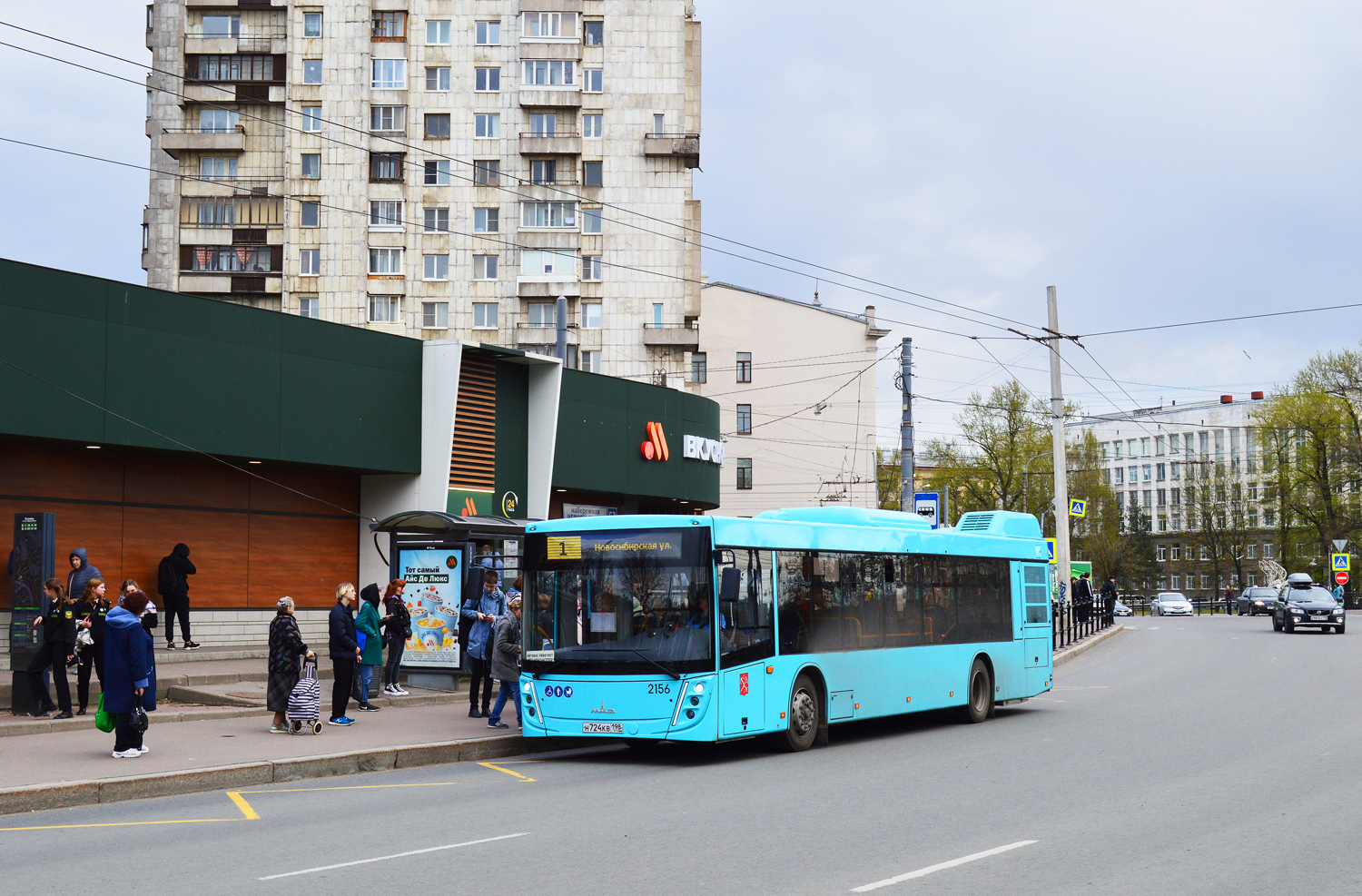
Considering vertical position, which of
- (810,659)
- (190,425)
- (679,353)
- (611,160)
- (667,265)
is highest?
(611,160)

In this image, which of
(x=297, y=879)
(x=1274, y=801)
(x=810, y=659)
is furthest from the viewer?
(x=810, y=659)

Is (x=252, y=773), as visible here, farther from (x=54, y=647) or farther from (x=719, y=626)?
(x=719, y=626)

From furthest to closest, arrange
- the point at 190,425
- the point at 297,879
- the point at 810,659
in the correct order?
1. the point at 190,425
2. the point at 810,659
3. the point at 297,879

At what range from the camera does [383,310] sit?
5800 centimetres

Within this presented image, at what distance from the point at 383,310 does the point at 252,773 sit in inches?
1848

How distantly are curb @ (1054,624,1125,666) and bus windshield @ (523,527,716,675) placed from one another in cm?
2009

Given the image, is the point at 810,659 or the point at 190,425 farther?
the point at 190,425

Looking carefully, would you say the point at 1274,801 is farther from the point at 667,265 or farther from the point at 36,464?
the point at 667,265

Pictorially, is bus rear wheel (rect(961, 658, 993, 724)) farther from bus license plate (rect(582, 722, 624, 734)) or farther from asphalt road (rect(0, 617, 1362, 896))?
bus license plate (rect(582, 722, 624, 734))

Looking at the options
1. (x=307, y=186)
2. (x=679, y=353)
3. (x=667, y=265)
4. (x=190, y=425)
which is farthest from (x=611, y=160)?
(x=190, y=425)

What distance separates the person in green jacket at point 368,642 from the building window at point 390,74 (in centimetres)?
4443

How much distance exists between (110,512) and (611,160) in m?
39.5

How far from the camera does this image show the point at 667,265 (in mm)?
58000

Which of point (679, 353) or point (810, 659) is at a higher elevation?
point (679, 353)
